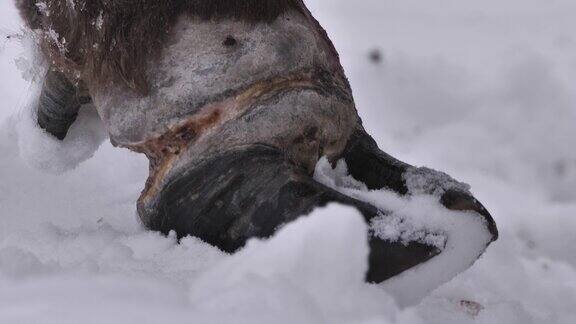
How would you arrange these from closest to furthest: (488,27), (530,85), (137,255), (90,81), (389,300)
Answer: (389,300) → (137,255) → (90,81) → (530,85) → (488,27)

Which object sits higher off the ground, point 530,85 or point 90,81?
point 530,85

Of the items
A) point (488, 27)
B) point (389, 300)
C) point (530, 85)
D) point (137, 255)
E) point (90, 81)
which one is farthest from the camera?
point (488, 27)

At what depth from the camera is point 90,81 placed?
3.47 ft

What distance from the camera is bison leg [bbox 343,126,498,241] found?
3.05 feet

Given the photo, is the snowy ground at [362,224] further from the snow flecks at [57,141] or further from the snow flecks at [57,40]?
the snow flecks at [57,40]

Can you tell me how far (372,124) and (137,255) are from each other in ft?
2.39

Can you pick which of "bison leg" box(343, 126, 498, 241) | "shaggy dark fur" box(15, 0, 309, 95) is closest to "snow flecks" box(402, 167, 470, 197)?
"bison leg" box(343, 126, 498, 241)

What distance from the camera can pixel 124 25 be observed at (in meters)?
0.97

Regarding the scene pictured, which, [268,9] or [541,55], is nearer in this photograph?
[268,9]

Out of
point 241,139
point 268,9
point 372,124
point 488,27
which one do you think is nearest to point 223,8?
point 268,9

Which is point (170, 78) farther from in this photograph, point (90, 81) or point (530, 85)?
point (530, 85)

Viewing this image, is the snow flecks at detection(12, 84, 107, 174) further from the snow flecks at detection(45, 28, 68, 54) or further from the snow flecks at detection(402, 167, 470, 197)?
the snow flecks at detection(402, 167, 470, 197)

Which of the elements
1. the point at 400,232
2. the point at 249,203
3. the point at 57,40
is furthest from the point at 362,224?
the point at 57,40

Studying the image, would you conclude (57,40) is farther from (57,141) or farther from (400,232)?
(400,232)
